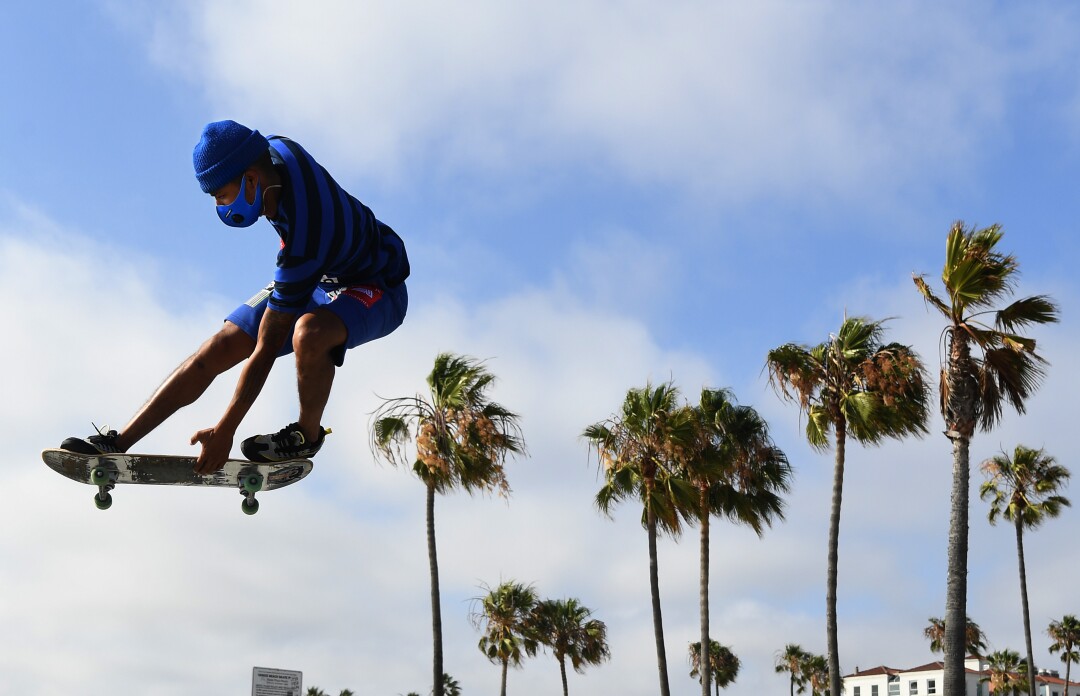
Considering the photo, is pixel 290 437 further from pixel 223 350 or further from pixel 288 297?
pixel 288 297

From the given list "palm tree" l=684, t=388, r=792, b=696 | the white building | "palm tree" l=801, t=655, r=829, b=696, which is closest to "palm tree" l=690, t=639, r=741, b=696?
"palm tree" l=801, t=655, r=829, b=696

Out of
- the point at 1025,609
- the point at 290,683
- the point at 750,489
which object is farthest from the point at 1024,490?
the point at 290,683

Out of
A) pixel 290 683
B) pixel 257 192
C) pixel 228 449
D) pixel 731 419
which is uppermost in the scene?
pixel 731 419

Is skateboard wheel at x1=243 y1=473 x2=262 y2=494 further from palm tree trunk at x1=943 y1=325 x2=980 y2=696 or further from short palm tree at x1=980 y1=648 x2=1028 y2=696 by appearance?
short palm tree at x1=980 y1=648 x2=1028 y2=696

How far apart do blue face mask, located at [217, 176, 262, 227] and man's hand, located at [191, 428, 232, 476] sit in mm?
1205

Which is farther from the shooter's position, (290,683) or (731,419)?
(731,419)

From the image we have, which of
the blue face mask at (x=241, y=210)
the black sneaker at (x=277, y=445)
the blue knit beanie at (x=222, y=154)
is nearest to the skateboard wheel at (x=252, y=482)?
the black sneaker at (x=277, y=445)

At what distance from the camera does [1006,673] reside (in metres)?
67.9

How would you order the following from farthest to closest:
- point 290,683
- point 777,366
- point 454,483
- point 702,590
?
point 702,590 < point 777,366 < point 454,483 < point 290,683

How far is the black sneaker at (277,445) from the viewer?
689 centimetres

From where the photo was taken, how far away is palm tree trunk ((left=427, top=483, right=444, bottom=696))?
2605 cm

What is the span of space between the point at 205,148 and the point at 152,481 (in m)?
2.61

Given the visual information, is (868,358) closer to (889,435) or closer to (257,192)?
(889,435)

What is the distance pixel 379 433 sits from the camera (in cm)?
2769
